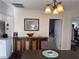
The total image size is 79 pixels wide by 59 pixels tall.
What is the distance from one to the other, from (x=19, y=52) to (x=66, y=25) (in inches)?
124

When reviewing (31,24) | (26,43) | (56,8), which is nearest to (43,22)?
(31,24)

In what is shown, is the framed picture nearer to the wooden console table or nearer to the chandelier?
the wooden console table

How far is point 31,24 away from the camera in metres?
7.39

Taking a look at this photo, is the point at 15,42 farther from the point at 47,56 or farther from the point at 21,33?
the point at 47,56

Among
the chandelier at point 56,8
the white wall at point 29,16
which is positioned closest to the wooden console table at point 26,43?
the white wall at point 29,16

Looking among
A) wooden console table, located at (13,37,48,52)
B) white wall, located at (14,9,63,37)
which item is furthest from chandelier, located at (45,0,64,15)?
white wall, located at (14,9,63,37)

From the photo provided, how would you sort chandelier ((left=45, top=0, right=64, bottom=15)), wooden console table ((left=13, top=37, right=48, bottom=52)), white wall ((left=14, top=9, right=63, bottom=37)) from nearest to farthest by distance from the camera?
chandelier ((left=45, top=0, right=64, bottom=15)) < wooden console table ((left=13, top=37, right=48, bottom=52)) < white wall ((left=14, top=9, right=63, bottom=37))

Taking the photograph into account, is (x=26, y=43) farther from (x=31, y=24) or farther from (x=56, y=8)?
(x=56, y=8)

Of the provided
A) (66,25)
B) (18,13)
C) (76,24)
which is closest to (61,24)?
(66,25)

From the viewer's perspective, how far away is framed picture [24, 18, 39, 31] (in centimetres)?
735

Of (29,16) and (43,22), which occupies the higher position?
(29,16)

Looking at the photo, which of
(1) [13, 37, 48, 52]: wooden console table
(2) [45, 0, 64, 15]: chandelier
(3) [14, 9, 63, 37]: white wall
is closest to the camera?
(2) [45, 0, 64, 15]: chandelier

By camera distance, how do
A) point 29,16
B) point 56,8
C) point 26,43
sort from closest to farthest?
point 56,8
point 26,43
point 29,16

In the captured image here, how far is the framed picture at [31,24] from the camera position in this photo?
7.35m
